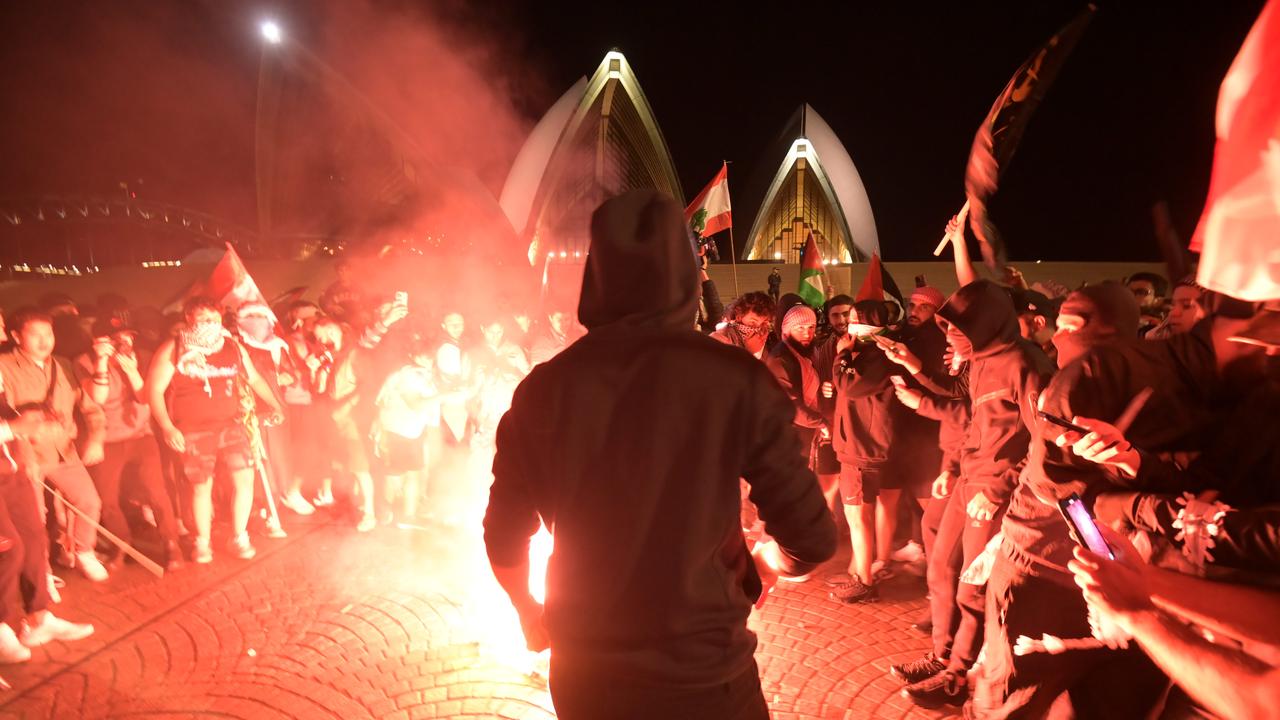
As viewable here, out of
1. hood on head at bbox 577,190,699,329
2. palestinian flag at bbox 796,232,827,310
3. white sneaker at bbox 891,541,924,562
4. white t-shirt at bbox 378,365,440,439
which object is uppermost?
palestinian flag at bbox 796,232,827,310

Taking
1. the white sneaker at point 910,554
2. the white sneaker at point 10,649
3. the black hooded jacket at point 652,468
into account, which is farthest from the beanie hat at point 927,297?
the white sneaker at point 10,649

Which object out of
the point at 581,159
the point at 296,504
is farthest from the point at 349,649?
the point at 581,159

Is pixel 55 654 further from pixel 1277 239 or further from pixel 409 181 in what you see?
pixel 409 181

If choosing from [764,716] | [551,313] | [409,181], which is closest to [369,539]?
[551,313]

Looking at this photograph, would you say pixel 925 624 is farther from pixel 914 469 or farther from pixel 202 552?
pixel 202 552

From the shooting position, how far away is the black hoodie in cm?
307

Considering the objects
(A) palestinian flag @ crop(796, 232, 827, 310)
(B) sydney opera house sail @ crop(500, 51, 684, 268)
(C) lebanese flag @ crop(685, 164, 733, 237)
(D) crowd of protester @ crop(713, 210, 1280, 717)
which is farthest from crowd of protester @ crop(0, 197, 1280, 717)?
(B) sydney opera house sail @ crop(500, 51, 684, 268)

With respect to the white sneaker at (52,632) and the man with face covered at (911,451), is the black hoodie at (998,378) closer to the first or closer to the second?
the man with face covered at (911,451)

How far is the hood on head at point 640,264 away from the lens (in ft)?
4.86

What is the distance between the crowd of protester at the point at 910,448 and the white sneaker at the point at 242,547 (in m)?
0.02

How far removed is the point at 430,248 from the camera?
14.9 metres

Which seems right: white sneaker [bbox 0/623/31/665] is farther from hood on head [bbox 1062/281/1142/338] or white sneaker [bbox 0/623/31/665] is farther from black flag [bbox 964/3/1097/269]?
black flag [bbox 964/3/1097/269]

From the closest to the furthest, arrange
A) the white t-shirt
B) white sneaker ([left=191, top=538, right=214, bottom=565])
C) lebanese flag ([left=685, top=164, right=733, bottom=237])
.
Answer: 1. white sneaker ([left=191, top=538, right=214, bottom=565])
2. the white t-shirt
3. lebanese flag ([left=685, top=164, right=733, bottom=237])

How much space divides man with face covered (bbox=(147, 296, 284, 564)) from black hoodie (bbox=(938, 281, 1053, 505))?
533cm
